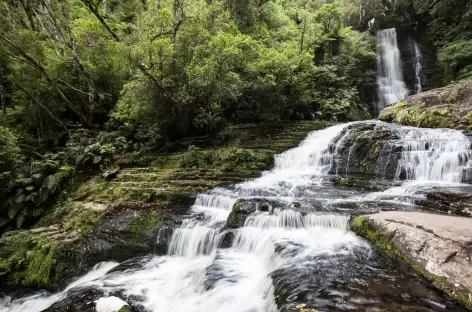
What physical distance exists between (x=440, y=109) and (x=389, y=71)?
9210mm

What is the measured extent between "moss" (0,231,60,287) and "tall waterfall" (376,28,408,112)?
1779 centimetres

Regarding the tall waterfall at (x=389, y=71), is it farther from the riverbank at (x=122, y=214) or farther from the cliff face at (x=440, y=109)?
the riverbank at (x=122, y=214)

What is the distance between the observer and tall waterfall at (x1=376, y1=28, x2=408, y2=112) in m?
17.7

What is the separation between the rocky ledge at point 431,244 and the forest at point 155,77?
22.5 ft

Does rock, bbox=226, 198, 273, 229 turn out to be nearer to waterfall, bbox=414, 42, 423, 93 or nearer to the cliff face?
the cliff face

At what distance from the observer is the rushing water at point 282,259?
12.1 feet

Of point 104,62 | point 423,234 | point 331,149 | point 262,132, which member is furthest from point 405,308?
point 104,62

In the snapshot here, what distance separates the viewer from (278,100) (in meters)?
12.8

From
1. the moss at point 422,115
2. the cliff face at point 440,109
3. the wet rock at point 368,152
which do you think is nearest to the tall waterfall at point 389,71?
the moss at point 422,115

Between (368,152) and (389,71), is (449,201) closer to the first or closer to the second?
(368,152)

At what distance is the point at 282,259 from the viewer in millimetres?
4719

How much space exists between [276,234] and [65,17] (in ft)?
42.5

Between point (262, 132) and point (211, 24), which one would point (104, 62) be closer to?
point (211, 24)

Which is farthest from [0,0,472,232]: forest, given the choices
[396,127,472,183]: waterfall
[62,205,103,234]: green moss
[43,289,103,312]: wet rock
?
[396,127,472,183]: waterfall
